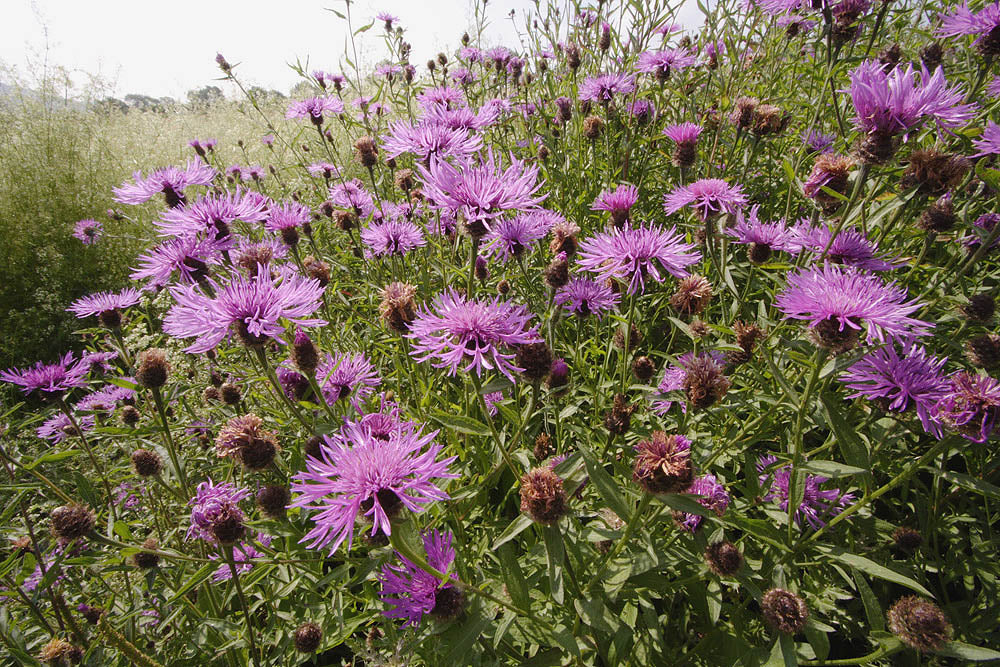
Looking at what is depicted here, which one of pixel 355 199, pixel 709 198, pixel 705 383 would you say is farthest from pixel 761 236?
pixel 355 199

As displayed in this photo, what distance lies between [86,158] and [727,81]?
8.74m

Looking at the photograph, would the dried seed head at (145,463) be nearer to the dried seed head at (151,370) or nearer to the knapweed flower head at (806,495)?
the dried seed head at (151,370)

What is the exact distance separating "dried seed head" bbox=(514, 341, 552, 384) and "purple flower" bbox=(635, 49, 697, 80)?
2340 mm

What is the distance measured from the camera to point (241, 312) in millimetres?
1312

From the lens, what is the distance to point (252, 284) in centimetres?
138

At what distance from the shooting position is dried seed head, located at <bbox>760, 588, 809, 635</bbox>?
1.16 m

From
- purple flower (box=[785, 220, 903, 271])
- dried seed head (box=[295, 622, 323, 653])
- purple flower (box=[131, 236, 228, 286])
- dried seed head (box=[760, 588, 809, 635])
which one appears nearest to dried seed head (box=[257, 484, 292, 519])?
dried seed head (box=[295, 622, 323, 653])

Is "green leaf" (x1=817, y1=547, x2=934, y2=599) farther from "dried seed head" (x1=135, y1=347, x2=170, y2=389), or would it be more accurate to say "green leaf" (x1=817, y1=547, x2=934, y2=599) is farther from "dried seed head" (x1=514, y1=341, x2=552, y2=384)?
"dried seed head" (x1=135, y1=347, x2=170, y2=389)

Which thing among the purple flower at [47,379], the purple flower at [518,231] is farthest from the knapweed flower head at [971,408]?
the purple flower at [47,379]

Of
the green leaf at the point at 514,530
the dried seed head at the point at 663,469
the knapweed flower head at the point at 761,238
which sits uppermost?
the knapweed flower head at the point at 761,238

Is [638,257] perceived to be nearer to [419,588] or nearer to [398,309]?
[398,309]

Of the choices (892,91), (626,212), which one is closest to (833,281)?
(892,91)

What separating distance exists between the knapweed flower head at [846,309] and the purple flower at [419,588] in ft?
3.63

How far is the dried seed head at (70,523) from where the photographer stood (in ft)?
4.62
